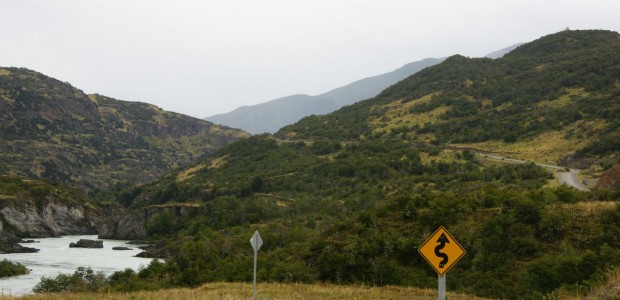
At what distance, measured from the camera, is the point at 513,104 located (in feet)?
380

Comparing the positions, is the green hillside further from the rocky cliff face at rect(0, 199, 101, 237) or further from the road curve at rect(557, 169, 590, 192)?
the rocky cliff face at rect(0, 199, 101, 237)

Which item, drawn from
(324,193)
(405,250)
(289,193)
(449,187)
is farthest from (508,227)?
(289,193)

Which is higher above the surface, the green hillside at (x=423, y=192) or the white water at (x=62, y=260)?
the green hillside at (x=423, y=192)

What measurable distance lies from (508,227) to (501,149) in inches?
2548

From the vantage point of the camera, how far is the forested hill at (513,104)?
9224 centimetres

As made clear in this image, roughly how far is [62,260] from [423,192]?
51.9 metres

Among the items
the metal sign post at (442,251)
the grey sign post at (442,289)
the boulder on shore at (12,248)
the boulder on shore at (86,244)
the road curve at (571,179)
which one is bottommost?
the boulder on shore at (86,244)

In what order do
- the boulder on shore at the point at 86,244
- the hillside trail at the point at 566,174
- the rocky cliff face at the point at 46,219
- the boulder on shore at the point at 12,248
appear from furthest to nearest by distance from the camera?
1. the rocky cliff face at the point at 46,219
2. the boulder on shore at the point at 86,244
3. the boulder on shore at the point at 12,248
4. the hillside trail at the point at 566,174

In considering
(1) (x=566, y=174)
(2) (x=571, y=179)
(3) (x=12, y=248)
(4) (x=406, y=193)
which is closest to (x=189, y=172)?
(3) (x=12, y=248)

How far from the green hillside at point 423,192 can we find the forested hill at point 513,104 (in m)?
0.46

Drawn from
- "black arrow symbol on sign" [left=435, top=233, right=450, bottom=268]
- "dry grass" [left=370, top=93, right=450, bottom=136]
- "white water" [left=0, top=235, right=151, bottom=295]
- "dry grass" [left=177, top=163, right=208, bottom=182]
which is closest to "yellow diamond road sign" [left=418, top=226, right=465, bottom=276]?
"black arrow symbol on sign" [left=435, top=233, right=450, bottom=268]

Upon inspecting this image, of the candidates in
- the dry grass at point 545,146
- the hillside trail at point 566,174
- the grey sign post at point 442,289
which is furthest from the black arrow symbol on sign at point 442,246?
the dry grass at point 545,146

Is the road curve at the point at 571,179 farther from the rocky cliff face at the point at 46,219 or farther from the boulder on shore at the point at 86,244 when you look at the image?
the rocky cliff face at the point at 46,219

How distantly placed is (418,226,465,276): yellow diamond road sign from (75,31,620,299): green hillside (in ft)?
34.7
